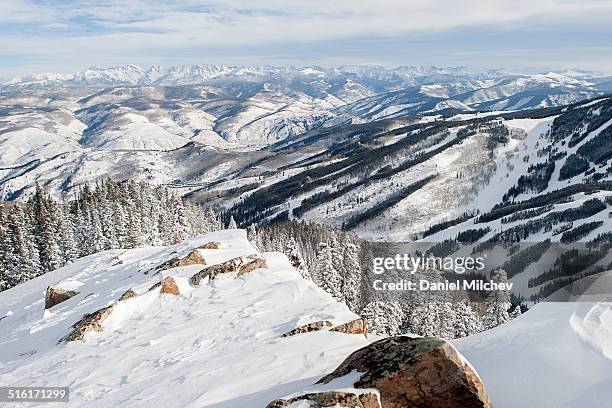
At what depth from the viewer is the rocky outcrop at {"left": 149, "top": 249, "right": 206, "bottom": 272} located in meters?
35.3

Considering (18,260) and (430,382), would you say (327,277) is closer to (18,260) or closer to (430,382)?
(18,260)

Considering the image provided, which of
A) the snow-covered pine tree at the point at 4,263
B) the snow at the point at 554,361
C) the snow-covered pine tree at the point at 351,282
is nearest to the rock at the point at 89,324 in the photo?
the snow at the point at 554,361

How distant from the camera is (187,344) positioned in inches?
854

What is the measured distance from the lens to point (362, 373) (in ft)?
42.9

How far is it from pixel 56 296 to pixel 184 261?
11.6 meters

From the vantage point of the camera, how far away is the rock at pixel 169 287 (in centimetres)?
2988

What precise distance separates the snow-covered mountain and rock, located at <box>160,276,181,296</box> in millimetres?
68

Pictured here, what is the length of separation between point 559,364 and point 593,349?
3.76 feet

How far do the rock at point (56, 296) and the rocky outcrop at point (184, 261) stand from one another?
7.95 meters

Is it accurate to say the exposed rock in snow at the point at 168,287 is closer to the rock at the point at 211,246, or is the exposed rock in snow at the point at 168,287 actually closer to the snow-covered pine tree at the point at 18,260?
the rock at the point at 211,246

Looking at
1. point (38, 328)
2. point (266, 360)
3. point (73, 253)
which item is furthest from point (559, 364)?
point (73, 253)

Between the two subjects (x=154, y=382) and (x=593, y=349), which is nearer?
(x=593, y=349)

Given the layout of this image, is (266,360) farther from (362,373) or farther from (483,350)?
(483,350)

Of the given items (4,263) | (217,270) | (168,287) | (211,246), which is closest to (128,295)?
(168,287)
